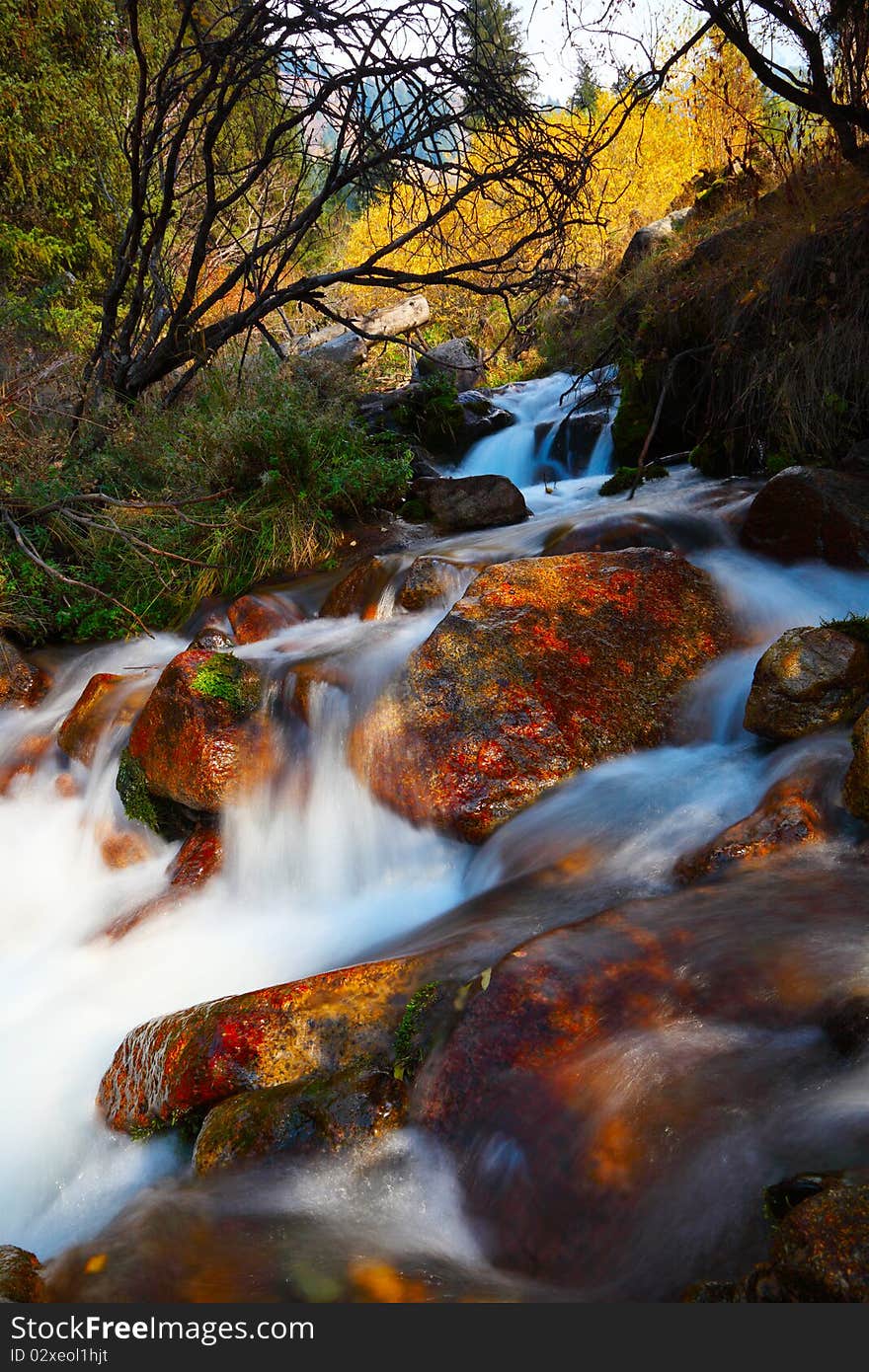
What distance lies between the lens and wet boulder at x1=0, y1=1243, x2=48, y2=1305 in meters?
1.84

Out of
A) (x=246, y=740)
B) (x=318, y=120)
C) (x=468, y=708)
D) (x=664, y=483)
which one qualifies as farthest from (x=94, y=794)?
(x=318, y=120)

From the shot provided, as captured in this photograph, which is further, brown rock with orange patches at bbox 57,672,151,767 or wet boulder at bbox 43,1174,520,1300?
brown rock with orange patches at bbox 57,672,151,767

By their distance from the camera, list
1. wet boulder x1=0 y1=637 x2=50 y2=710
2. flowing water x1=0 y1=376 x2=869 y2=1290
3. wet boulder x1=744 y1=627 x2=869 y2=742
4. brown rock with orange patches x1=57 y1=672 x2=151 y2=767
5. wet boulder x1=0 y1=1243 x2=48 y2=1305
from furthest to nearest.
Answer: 1. wet boulder x1=0 y1=637 x2=50 y2=710
2. brown rock with orange patches x1=57 y1=672 x2=151 y2=767
3. wet boulder x1=744 y1=627 x2=869 y2=742
4. flowing water x1=0 y1=376 x2=869 y2=1290
5. wet boulder x1=0 y1=1243 x2=48 y2=1305

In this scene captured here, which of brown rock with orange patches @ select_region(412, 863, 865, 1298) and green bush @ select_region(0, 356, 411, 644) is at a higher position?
green bush @ select_region(0, 356, 411, 644)

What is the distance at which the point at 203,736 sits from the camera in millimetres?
4633

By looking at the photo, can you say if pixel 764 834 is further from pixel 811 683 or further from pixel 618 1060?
pixel 618 1060

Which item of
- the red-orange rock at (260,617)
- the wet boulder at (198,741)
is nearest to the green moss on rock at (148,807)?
the wet boulder at (198,741)

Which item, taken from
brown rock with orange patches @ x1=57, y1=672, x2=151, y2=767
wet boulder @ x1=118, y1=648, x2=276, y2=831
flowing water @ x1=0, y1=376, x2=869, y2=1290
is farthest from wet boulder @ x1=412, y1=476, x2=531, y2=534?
wet boulder @ x1=118, y1=648, x2=276, y2=831

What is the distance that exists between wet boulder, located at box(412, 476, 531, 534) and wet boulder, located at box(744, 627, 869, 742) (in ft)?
14.8

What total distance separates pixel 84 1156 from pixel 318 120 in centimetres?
826

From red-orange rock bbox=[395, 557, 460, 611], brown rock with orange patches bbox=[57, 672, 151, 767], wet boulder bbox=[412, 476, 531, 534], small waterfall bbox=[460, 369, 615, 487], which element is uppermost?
small waterfall bbox=[460, 369, 615, 487]

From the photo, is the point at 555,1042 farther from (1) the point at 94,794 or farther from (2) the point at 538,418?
(2) the point at 538,418

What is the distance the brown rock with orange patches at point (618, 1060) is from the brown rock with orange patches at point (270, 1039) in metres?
0.31

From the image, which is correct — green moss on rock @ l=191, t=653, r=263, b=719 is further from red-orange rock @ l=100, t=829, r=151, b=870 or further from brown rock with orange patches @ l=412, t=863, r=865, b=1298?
brown rock with orange patches @ l=412, t=863, r=865, b=1298
